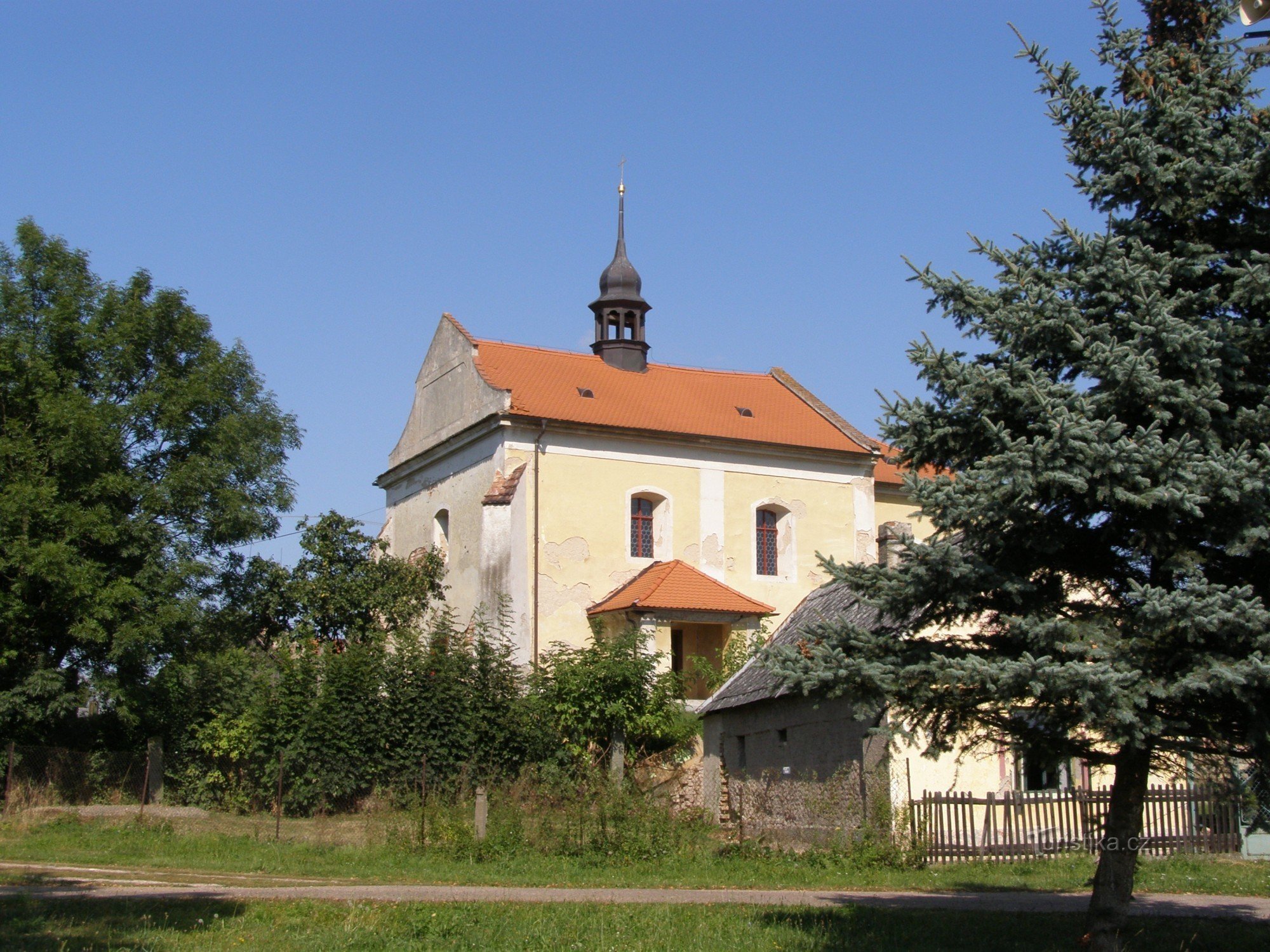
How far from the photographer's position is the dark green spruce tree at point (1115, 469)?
8273 mm

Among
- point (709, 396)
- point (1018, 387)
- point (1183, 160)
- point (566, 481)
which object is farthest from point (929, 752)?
point (709, 396)

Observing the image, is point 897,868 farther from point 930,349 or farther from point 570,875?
point 930,349

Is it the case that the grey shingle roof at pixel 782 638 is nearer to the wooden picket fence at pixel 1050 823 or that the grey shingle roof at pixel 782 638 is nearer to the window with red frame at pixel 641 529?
the wooden picket fence at pixel 1050 823

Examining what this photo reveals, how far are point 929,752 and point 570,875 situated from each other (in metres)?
7.76

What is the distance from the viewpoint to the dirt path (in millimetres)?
12789

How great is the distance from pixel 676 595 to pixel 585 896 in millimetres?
15332

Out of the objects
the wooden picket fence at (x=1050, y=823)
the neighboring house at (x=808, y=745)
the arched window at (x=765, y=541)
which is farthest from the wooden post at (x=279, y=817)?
the arched window at (x=765, y=541)

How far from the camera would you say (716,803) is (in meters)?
22.1

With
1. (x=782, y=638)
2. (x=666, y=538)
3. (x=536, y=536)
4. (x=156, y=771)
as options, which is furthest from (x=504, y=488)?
(x=156, y=771)

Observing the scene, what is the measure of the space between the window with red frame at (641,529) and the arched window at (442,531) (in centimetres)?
504

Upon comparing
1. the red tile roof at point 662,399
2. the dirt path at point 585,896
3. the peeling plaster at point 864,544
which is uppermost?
the red tile roof at point 662,399

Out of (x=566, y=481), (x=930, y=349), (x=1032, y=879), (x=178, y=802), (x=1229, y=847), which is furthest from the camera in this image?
(x=566, y=481)

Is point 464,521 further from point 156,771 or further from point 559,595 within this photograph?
point 156,771

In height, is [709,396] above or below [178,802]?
above
